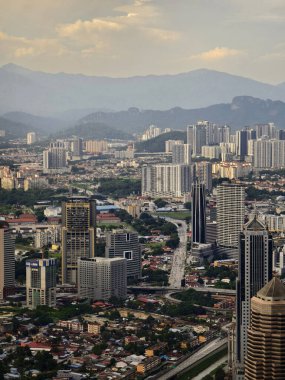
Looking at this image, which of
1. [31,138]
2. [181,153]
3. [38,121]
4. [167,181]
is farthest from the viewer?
[38,121]

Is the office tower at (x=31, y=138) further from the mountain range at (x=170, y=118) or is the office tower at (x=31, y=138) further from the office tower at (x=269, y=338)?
the office tower at (x=269, y=338)

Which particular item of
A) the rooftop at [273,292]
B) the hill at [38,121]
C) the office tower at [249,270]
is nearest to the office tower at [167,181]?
the office tower at [249,270]

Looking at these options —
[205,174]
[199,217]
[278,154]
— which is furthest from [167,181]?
[199,217]

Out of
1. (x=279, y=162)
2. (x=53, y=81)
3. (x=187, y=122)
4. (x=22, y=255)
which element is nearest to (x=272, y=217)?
(x=22, y=255)

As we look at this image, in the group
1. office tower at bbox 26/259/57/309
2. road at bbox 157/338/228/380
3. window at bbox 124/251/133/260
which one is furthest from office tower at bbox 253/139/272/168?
road at bbox 157/338/228/380

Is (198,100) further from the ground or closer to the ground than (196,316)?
further from the ground

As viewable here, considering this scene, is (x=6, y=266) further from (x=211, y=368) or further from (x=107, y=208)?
(x=107, y=208)

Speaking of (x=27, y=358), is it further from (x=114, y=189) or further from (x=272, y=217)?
(x=114, y=189)
